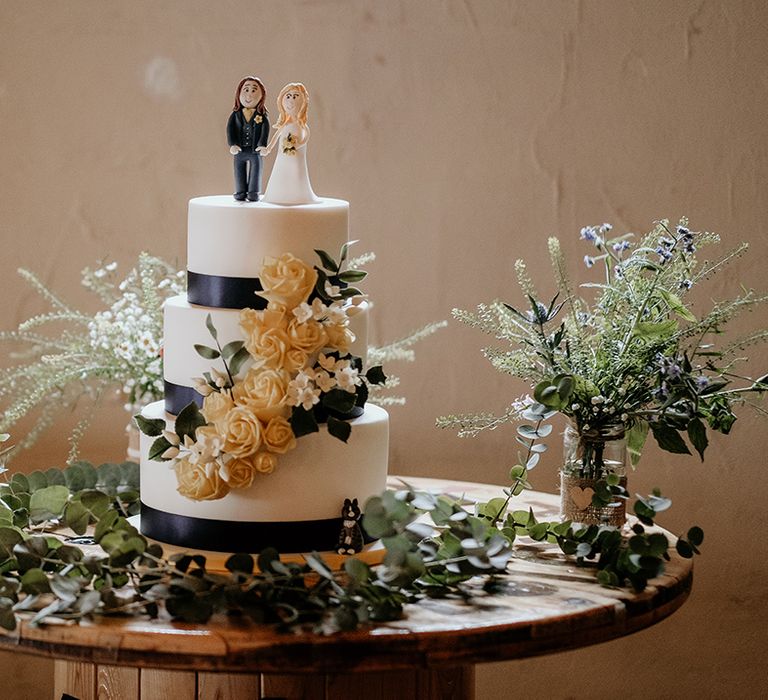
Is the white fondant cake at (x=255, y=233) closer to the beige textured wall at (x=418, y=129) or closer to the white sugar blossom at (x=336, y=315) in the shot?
the white sugar blossom at (x=336, y=315)

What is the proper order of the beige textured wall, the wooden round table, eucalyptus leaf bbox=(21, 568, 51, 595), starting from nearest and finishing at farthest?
1. the wooden round table
2. eucalyptus leaf bbox=(21, 568, 51, 595)
3. the beige textured wall

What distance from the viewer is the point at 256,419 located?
1.57 metres

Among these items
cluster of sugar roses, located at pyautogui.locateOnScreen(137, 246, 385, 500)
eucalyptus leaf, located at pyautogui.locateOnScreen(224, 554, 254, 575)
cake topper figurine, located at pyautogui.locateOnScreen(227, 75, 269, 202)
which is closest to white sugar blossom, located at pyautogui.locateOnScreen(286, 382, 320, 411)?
cluster of sugar roses, located at pyautogui.locateOnScreen(137, 246, 385, 500)

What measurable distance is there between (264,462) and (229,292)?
25 centimetres

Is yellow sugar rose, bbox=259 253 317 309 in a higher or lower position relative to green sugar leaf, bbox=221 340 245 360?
higher

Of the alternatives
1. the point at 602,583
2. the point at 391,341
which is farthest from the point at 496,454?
the point at 602,583

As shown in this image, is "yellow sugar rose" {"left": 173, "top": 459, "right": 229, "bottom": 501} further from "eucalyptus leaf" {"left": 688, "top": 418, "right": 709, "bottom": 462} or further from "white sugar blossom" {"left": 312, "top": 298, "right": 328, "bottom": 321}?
"eucalyptus leaf" {"left": 688, "top": 418, "right": 709, "bottom": 462}

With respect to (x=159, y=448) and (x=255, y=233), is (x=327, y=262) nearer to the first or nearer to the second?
(x=255, y=233)

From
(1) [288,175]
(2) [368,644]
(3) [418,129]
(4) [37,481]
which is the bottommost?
(2) [368,644]

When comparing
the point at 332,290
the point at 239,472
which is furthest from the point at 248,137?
the point at 239,472

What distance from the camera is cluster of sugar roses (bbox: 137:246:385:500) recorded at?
158cm

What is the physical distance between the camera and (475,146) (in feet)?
8.95

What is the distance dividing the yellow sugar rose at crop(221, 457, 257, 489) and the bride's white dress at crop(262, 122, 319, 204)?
1.25ft

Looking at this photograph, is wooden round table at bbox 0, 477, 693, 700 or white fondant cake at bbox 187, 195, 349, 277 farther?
white fondant cake at bbox 187, 195, 349, 277
